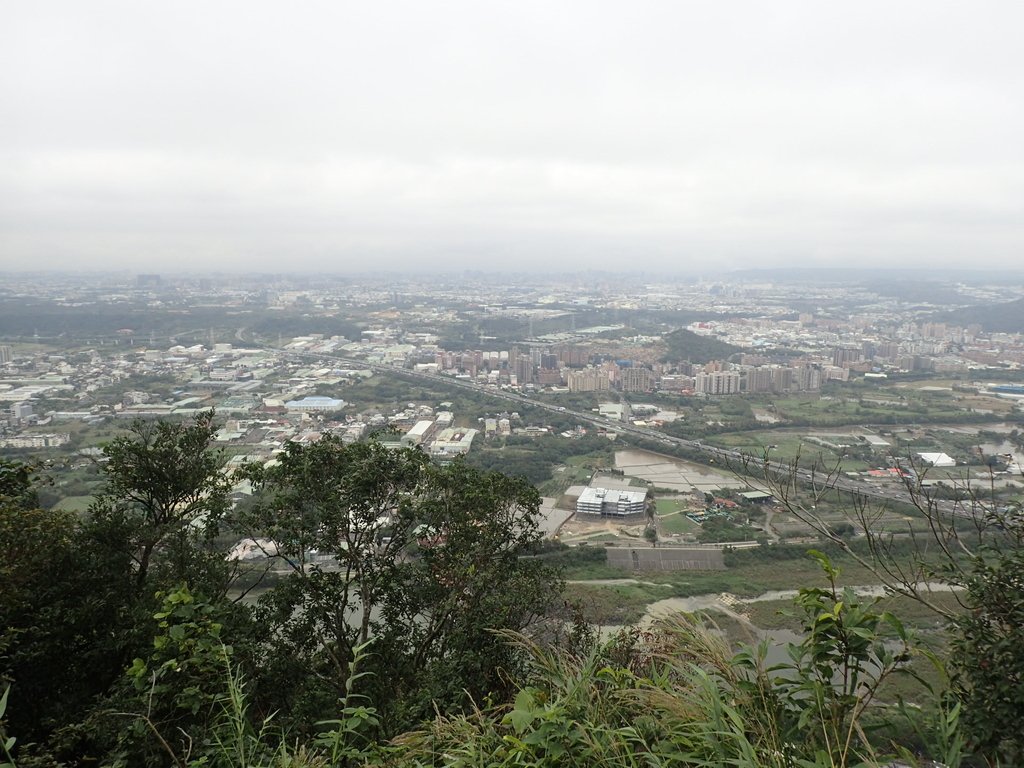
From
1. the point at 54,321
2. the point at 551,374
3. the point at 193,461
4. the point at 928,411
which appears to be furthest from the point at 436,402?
the point at 54,321

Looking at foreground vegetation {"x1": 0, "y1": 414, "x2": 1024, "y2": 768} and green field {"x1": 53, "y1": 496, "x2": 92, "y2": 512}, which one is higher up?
foreground vegetation {"x1": 0, "y1": 414, "x2": 1024, "y2": 768}

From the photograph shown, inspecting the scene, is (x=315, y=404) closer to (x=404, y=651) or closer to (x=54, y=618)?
(x=404, y=651)

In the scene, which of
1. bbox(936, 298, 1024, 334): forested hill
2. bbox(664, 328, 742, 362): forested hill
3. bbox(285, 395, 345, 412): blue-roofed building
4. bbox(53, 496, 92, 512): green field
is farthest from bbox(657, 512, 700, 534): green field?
bbox(936, 298, 1024, 334): forested hill

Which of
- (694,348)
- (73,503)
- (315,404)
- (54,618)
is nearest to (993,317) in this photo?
(694,348)


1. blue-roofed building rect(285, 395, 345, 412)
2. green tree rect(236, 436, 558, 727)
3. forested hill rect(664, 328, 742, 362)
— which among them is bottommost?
blue-roofed building rect(285, 395, 345, 412)

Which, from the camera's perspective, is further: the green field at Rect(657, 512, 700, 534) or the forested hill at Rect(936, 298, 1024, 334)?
the forested hill at Rect(936, 298, 1024, 334)

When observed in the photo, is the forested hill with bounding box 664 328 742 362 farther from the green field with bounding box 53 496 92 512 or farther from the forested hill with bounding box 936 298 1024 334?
the green field with bounding box 53 496 92 512
